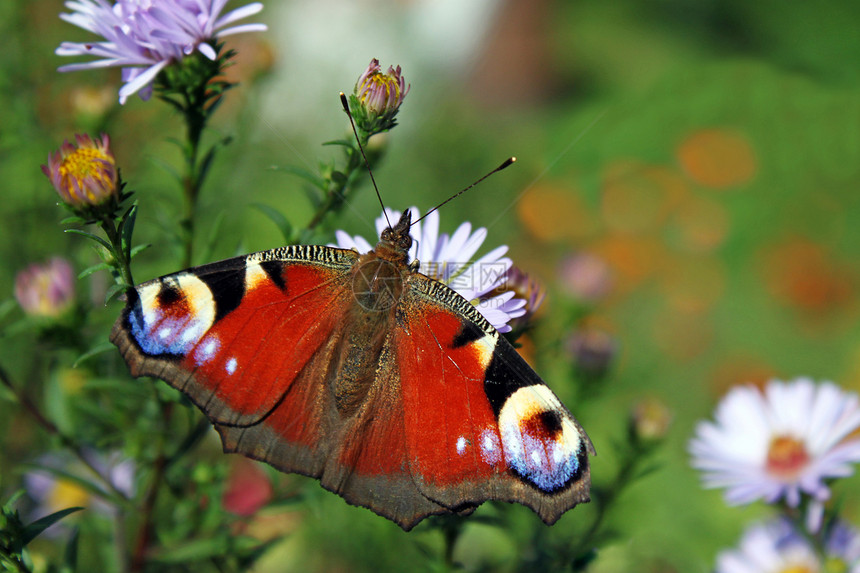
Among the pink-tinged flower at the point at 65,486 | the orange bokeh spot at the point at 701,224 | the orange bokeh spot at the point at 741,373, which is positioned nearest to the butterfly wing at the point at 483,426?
the pink-tinged flower at the point at 65,486

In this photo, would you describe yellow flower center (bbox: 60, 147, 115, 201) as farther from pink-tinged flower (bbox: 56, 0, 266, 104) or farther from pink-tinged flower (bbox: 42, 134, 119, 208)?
pink-tinged flower (bbox: 56, 0, 266, 104)

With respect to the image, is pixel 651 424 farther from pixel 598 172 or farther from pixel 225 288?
pixel 598 172

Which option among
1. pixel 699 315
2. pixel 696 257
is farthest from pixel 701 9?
pixel 699 315

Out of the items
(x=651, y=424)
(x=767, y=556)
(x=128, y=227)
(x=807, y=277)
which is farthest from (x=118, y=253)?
(x=807, y=277)

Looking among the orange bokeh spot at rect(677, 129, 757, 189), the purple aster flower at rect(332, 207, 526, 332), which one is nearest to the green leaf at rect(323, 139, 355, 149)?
the purple aster flower at rect(332, 207, 526, 332)

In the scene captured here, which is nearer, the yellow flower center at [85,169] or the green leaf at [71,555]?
the yellow flower center at [85,169]

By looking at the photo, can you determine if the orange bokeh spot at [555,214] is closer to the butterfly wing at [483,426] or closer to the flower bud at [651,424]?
the flower bud at [651,424]
